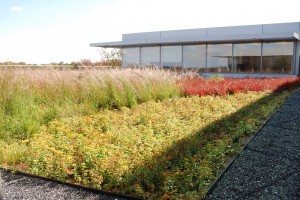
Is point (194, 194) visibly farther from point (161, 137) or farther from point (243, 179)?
point (161, 137)

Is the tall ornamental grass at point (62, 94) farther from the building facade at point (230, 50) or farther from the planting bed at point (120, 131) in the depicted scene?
the building facade at point (230, 50)

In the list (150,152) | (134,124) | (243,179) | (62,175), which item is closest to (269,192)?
(243,179)

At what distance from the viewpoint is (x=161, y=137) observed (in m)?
4.52

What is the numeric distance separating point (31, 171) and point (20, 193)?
1.54 feet

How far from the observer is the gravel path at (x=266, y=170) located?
8.93ft

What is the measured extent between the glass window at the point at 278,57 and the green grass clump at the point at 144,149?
41.3ft

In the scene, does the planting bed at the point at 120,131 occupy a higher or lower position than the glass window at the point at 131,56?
lower

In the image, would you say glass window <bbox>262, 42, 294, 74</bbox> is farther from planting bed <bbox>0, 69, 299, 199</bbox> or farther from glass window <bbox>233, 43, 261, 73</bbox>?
planting bed <bbox>0, 69, 299, 199</bbox>

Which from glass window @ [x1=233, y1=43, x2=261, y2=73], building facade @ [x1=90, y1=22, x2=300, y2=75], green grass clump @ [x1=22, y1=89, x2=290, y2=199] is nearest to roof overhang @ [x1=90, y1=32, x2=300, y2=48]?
building facade @ [x1=90, y1=22, x2=300, y2=75]

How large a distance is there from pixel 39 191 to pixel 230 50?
57.8 ft

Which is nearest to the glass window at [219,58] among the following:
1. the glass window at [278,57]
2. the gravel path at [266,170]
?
the glass window at [278,57]

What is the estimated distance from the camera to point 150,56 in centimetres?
2223

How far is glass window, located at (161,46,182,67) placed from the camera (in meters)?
20.9

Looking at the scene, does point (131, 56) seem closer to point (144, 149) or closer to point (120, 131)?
point (120, 131)
